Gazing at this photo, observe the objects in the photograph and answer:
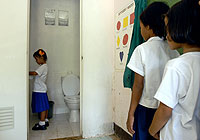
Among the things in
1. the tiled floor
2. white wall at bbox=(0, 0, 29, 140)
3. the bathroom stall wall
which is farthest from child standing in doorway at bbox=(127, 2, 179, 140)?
the bathroom stall wall

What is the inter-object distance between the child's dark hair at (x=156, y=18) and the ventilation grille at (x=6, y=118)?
5.70 ft

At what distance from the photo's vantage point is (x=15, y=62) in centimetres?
179

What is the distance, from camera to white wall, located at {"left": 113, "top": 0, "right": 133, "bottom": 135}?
1.86 meters

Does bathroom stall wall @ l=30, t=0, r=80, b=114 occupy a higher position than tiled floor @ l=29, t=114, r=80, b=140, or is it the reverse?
bathroom stall wall @ l=30, t=0, r=80, b=114

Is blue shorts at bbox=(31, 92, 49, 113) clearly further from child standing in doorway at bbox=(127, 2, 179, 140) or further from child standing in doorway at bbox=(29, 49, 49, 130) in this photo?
child standing in doorway at bbox=(127, 2, 179, 140)

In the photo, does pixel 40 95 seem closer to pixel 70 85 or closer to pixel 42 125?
pixel 42 125

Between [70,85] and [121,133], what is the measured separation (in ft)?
4.67

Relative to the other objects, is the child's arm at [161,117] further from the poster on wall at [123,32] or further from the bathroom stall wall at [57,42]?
the bathroom stall wall at [57,42]

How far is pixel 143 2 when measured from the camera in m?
A: 1.34

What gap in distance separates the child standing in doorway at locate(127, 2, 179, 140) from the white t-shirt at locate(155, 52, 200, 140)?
0.71 feet

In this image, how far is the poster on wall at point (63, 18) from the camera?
10.00 feet

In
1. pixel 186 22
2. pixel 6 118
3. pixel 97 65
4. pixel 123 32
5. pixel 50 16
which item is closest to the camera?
pixel 186 22

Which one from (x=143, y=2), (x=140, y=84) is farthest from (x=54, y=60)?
(x=140, y=84)

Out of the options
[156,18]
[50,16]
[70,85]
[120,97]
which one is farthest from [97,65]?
[50,16]
